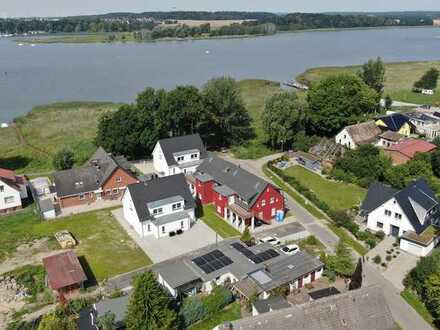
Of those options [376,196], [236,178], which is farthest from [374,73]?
[236,178]

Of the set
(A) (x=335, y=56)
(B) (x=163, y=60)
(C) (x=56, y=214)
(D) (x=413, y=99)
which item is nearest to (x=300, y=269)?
(C) (x=56, y=214)

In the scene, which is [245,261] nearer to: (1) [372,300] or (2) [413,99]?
(1) [372,300]

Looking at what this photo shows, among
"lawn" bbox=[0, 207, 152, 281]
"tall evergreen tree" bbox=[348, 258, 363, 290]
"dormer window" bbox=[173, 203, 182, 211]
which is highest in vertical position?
"dormer window" bbox=[173, 203, 182, 211]

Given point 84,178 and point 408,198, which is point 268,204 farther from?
point 84,178

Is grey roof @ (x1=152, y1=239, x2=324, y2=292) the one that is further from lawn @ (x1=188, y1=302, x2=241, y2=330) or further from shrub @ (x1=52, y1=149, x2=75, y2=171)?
shrub @ (x1=52, y1=149, x2=75, y2=171)

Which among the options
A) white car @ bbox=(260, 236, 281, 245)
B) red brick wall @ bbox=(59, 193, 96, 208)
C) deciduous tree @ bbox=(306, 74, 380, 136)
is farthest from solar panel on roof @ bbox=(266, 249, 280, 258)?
deciduous tree @ bbox=(306, 74, 380, 136)

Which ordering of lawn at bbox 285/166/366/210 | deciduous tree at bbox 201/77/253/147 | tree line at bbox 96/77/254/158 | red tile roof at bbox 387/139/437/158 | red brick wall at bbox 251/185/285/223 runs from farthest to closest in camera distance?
deciduous tree at bbox 201/77/253/147 < tree line at bbox 96/77/254/158 < red tile roof at bbox 387/139/437/158 < lawn at bbox 285/166/366/210 < red brick wall at bbox 251/185/285/223
